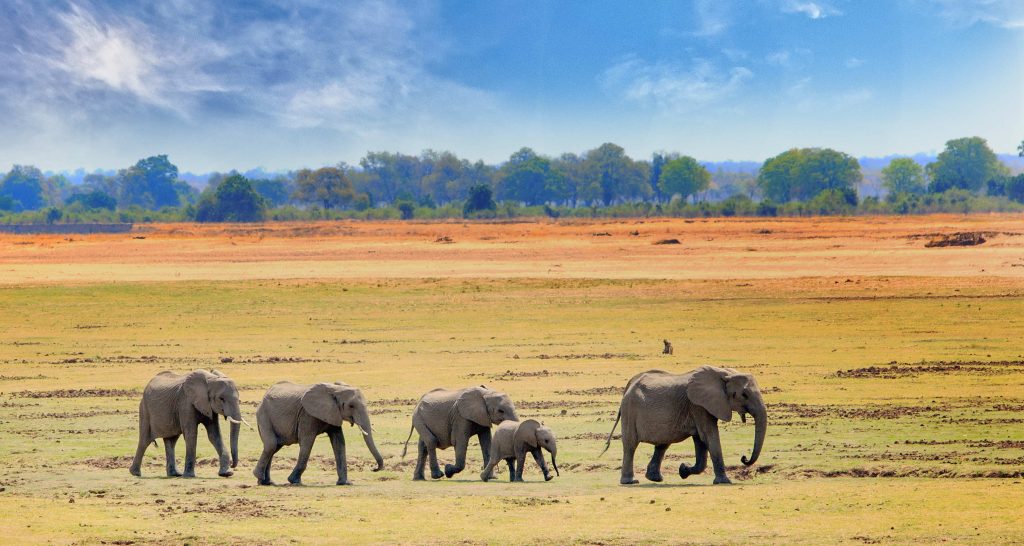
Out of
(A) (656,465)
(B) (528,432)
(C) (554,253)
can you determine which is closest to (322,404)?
(B) (528,432)

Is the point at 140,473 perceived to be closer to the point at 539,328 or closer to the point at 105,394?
the point at 105,394

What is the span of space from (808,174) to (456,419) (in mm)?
147805

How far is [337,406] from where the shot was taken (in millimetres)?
16766

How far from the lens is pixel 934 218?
317 feet

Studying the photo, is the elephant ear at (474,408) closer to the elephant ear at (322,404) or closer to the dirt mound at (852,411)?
the elephant ear at (322,404)

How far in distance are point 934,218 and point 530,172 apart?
93250 millimetres

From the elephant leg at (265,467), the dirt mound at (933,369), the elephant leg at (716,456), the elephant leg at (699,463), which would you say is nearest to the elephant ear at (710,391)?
the elephant leg at (716,456)

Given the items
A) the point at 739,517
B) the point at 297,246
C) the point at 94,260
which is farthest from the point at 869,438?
the point at 297,246

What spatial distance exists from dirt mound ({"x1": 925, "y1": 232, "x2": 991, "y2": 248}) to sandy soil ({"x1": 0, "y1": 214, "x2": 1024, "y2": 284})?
600mm

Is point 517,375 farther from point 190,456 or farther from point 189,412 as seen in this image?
point 190,456

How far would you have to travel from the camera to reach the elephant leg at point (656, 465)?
1644cm

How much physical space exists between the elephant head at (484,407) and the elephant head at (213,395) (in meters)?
2.70

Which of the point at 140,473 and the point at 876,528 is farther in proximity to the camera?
the point at 140,473

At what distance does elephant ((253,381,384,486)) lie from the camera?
16.7 meters
